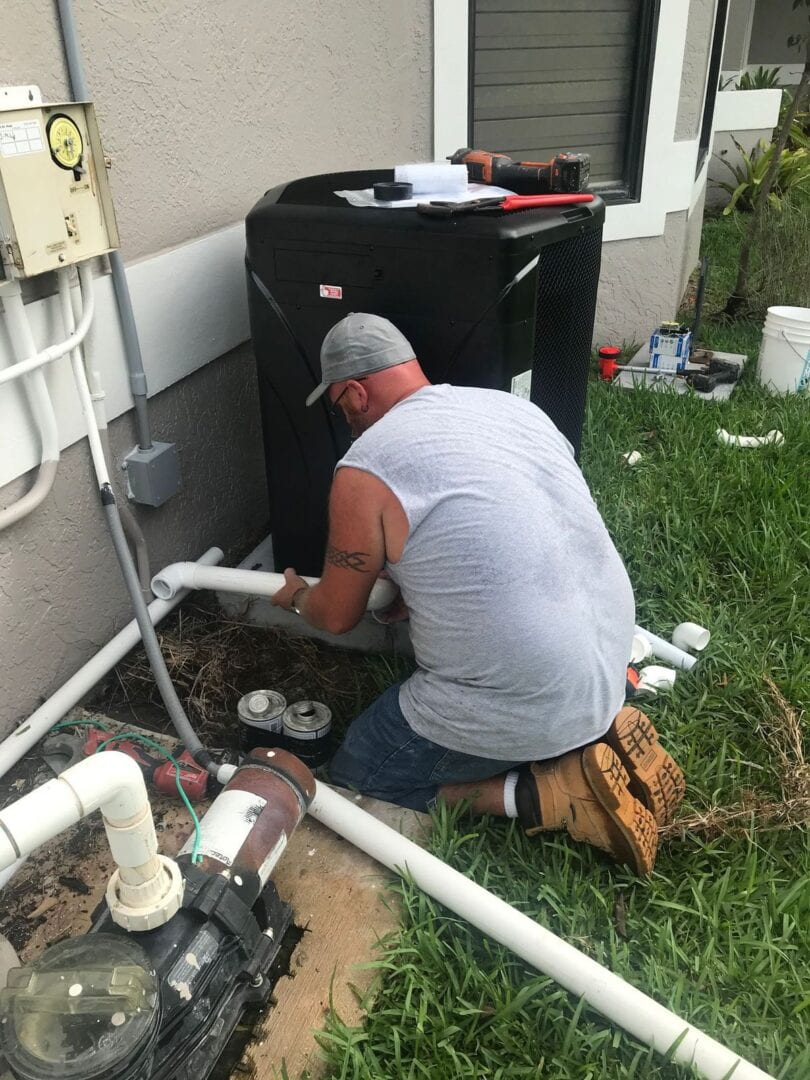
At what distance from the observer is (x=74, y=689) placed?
209 centimetres

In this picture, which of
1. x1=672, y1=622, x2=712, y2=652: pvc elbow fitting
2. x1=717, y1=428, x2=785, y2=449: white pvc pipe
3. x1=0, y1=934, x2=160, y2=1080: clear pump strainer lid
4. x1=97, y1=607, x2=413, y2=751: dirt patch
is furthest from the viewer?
x1=717, y1=428, x2=785, y2=449: white pvc pipe

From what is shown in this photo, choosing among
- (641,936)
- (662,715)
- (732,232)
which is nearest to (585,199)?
(662,715)

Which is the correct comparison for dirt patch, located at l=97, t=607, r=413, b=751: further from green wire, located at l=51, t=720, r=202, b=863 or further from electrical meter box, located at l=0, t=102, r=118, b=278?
electrical meter box, located at l=0, t=102, r=118, b=278

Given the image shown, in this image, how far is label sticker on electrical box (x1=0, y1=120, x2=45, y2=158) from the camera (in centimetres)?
153

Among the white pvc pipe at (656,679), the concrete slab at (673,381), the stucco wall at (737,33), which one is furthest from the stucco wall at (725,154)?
the white pvc pipe at (656,679)

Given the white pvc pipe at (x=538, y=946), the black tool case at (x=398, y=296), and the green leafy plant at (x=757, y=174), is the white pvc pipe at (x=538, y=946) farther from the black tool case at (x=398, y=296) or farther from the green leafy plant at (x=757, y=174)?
the green leafy plant at (x=757, y=174)

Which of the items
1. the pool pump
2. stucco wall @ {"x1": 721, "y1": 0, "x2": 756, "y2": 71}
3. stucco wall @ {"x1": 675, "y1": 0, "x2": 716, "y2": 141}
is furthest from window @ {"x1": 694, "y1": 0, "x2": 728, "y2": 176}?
the pool pump

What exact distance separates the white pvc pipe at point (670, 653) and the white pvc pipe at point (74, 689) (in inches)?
54.8

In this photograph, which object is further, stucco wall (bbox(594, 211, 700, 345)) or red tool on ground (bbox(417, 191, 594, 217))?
stucco wall (bbox(594, 211, 700, 345))

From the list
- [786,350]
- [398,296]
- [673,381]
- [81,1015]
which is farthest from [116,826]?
[786,350]

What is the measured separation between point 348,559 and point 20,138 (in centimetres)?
103

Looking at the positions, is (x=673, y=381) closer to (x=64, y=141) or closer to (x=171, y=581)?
(x=171, y=581)

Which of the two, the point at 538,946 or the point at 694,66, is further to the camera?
the point at 694,66

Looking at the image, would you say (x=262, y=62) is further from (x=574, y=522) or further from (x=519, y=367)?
(x=574, y=522)
